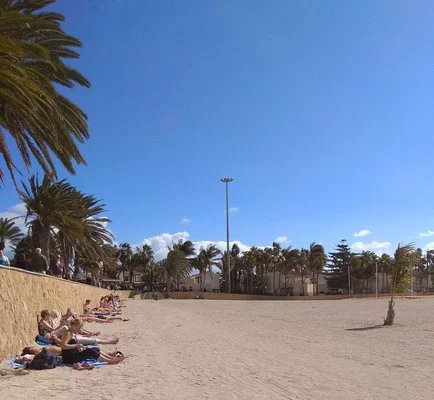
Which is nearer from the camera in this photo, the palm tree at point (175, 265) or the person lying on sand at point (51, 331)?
the person lying on sand at point (51, 331)

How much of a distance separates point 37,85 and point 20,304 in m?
5.04

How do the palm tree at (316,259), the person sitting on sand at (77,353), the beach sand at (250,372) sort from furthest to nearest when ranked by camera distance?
the palm tree at (316,259), the person sitting on sand at (77,353), the beach sand at (250,372)

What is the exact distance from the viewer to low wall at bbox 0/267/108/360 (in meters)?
10.5

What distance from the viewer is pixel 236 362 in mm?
11055

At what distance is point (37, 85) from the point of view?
10438mm

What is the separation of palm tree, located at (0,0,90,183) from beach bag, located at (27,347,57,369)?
13.1 feet

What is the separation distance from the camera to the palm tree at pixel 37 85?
9.89 m

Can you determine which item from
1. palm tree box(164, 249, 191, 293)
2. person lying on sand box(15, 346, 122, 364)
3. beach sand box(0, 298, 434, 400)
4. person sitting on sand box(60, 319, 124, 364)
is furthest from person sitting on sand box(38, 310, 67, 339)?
palm tree box(164, 249, 191, 293)

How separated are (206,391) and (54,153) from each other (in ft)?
24.9

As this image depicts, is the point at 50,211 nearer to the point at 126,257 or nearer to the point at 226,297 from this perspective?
the point at 226,297

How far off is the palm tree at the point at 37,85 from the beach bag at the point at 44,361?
158 inches

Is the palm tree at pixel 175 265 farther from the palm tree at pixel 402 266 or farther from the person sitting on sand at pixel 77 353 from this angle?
the person sitting on sand at pixel 77 353

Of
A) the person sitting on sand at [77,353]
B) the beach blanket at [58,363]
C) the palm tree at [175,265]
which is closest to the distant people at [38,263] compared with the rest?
the person sitting on sand at [77,353]

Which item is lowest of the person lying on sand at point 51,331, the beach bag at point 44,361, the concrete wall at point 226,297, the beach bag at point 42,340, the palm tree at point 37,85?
the beach bag at point 44,361
